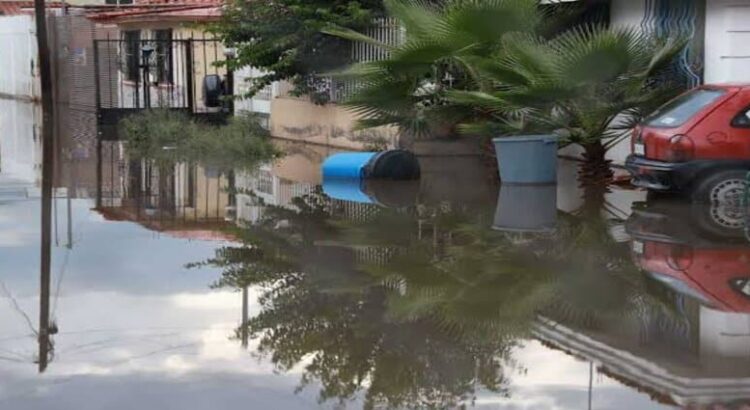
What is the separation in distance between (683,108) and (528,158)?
102 inches

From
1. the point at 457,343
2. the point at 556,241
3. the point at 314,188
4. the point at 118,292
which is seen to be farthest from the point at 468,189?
the point at 457,343

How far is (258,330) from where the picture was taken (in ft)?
28.6

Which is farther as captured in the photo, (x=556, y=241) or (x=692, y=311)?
(x=556, y=241)

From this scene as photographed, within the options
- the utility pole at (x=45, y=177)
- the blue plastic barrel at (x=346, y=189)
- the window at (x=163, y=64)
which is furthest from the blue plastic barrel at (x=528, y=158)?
the window at (x=163, y=64)

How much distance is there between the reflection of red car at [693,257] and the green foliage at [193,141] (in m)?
9.63

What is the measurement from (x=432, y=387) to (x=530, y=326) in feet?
5.41

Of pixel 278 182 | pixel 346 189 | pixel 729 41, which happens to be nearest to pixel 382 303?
pixel 346 189

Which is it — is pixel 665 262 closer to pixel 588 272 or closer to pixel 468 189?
pixel 588 272

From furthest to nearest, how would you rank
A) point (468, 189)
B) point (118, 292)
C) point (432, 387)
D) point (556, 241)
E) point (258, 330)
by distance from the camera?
1. point (468, 189)
2. point (556, 241)
3. point (118, 292)
4. point (258, 330)
5. point (432, 387)

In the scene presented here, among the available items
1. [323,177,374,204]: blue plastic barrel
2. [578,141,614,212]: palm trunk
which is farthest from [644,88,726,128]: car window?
[323,177,374,204]: blue plastic barrel

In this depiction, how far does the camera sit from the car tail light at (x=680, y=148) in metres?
13.5

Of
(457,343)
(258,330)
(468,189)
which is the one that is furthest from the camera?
(468,189)

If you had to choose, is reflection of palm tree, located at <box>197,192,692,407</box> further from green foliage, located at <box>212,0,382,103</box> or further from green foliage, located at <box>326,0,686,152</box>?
green foliage, located at <box>212,0,382,103</box>

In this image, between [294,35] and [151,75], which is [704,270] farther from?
[151,75]
